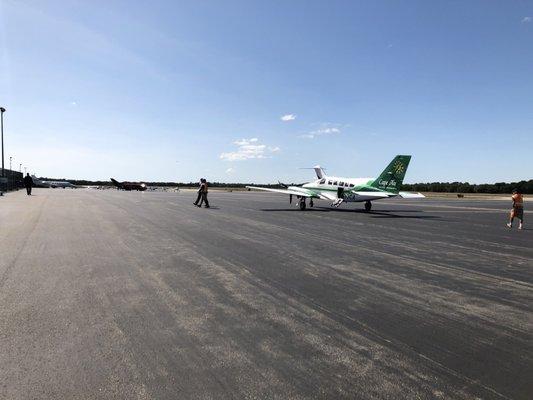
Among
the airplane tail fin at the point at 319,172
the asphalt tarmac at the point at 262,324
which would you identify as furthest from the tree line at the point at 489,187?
the asphalt tarmac at the point at 262,324

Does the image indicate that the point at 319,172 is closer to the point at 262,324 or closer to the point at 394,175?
the point at 394,175

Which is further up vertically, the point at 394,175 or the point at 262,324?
the point at 394,175

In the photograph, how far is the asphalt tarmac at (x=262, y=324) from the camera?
12.6 ft

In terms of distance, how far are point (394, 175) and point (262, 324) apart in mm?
25154

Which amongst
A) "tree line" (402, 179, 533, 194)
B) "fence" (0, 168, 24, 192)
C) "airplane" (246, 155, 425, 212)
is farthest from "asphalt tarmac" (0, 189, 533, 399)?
"tree line" (402, 179, 533, 194)

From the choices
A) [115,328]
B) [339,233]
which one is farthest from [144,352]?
[339,233]

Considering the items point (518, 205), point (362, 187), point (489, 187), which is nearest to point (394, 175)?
point (362, 187)

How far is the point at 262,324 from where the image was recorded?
5445mm

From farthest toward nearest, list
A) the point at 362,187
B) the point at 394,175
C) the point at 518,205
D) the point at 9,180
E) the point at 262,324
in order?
the point at 9,180 → the point at 362,187 → the point at 394,175 → the point at 518,205 → the point at 262,324

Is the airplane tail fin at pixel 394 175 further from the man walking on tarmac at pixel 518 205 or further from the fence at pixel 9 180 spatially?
the fence at pixel 9 180

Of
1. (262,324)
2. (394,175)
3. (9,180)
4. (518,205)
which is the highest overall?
(394,175)

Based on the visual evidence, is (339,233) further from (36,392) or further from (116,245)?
(36,392)

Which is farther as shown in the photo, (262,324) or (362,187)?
(362,187)

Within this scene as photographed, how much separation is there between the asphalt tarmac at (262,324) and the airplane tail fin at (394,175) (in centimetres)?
1756
